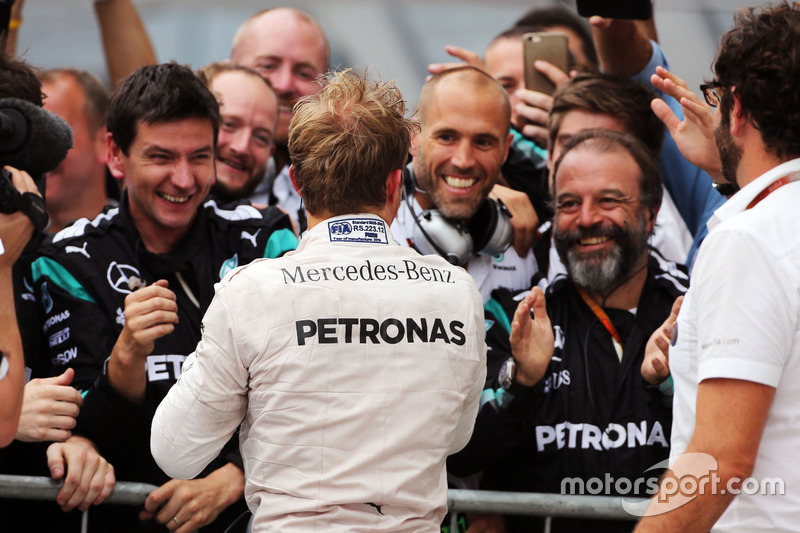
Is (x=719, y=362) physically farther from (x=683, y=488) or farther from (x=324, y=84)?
(x=324, y=84)

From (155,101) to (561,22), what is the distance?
2.87 metres

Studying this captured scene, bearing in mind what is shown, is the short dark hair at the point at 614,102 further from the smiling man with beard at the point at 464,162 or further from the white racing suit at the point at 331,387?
the white racing suit at the point at 331,387

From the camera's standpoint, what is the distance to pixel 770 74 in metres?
2.07

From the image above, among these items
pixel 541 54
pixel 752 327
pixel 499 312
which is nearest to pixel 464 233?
pixel 499 312

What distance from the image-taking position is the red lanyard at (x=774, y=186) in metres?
2.07

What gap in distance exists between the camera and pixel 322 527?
79.0 inches

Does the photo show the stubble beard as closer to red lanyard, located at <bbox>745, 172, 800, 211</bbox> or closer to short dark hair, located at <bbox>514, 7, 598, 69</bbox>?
red lanyard, located at <bbox>745, 172, 800, 211</bbox>

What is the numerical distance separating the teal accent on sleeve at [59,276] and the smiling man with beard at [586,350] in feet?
4.23

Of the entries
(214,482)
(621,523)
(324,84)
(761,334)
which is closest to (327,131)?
(324,84)

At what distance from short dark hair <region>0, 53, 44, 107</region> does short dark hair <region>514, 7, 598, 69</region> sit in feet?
9.84

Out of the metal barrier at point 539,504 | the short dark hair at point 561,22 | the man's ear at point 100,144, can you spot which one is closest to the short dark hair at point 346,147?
the metal barrier at point 539,504

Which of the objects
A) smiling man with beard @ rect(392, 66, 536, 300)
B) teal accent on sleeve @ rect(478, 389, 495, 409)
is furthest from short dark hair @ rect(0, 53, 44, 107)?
teal accent on sleeve @ rect(478, 389, 495, 409)

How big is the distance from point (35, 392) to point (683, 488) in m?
1.80

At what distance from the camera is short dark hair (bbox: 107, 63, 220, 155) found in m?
3.32
